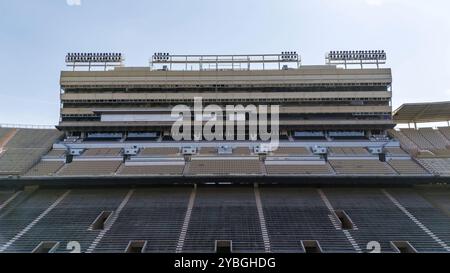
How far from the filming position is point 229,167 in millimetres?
21156

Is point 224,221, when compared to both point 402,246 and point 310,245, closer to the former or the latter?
point 310,245

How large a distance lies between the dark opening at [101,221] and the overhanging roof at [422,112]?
25.3 metres

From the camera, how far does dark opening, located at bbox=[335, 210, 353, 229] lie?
17.2m

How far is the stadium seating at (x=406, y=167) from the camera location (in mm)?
20763

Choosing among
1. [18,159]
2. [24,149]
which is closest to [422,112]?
[18,159]

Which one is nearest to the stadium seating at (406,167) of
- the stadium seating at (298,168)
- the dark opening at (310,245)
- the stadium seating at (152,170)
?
the stadium seating at (298,168)

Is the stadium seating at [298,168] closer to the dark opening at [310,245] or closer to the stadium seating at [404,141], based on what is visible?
the dark opening at [310,245]

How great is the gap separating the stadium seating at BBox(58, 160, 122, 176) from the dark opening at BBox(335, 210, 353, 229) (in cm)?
1503

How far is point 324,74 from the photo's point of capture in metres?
26.8

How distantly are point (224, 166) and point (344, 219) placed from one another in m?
8.43
